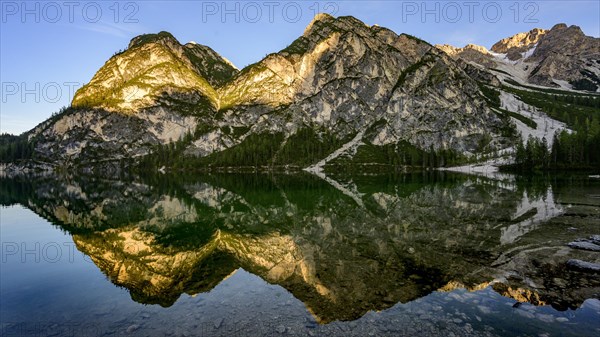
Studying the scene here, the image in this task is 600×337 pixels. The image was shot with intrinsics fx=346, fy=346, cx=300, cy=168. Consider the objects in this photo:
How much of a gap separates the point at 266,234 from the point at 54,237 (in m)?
25.9

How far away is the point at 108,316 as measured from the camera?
1916 centimetres

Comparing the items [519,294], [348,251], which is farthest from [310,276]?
[519,294]

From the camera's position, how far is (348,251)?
101 feet

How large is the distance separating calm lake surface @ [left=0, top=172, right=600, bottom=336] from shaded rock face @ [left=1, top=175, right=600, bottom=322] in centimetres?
14

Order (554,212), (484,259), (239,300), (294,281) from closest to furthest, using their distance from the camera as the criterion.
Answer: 1. (239,300)
2. (294,281)
3. (484,259)
4. (554,212)

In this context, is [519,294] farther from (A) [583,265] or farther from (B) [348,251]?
(B) [348,251]

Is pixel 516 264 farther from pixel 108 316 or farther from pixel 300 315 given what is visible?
pixel 108 316

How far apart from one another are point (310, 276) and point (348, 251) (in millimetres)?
7028

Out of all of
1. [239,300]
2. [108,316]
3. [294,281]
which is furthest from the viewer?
[294,281]

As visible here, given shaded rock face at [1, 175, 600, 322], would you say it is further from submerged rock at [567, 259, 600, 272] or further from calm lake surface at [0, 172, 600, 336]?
submerged rock at [567, 259, 600, 272]

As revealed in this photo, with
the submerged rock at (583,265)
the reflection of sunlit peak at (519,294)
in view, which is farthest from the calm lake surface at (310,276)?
the submerged rock at (583,265)


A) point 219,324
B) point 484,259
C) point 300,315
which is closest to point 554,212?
point 484,259

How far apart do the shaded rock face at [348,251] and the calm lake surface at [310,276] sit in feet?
0.45

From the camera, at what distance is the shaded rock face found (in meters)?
21.3
